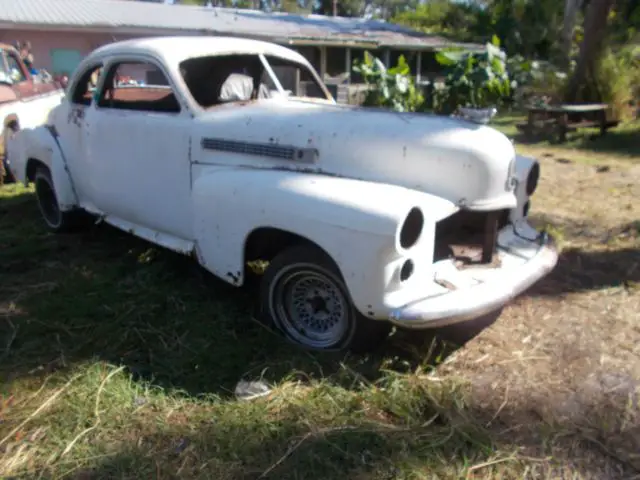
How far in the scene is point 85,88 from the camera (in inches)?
205

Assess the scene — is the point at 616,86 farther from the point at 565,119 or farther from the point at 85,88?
the point at 85,88

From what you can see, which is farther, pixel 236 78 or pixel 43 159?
pixel 43 159

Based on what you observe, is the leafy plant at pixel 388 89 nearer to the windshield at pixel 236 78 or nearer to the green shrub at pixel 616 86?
the green shrub at pixel 616 86

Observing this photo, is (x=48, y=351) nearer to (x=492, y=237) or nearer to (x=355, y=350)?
(x=355, y=350)

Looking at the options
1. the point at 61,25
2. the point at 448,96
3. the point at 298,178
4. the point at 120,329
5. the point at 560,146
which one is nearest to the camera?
the point at 298,178

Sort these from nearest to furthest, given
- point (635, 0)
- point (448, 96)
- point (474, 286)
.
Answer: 1. point (474, 286)
2. point (448, 96)
3. point (635, 0)

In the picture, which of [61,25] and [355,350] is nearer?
[355,350]

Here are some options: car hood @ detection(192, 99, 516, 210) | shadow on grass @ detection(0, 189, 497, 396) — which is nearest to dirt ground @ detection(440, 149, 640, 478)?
shadow on grass @ detection(0, 189, 497, 396)

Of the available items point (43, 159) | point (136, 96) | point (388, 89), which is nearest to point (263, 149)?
point (136, 96)

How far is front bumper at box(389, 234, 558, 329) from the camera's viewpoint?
9.75 ft

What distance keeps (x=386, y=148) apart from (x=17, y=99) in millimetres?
6421

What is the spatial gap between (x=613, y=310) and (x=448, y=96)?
40.1 ft

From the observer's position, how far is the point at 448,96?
51.3 ft

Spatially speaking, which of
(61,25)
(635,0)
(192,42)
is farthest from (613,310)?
(635,0)
